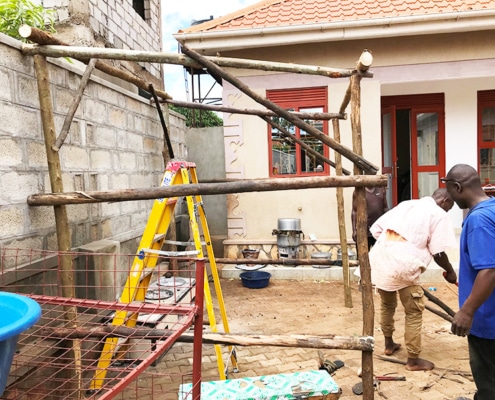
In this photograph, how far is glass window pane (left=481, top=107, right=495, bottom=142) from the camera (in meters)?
8.18

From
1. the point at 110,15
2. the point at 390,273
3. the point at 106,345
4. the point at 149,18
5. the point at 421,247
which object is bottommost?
the point at 106,345

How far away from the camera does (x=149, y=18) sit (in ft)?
32.5

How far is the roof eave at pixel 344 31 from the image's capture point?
6527mm

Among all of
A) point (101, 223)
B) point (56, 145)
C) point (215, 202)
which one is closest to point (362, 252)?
point (56, 145)

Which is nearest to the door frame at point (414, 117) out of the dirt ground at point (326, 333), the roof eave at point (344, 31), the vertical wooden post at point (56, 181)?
the roof eave at point (344, 31)

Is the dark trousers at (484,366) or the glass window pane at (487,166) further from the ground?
the glass window pane at (487,166)

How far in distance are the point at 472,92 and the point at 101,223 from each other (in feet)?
23.6

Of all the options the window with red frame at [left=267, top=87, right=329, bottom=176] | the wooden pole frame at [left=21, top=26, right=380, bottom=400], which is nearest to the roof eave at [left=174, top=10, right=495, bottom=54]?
the window with red frame at [left=267, top=87, right=329, bottom=176]

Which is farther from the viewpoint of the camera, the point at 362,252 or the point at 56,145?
the point at 56,145

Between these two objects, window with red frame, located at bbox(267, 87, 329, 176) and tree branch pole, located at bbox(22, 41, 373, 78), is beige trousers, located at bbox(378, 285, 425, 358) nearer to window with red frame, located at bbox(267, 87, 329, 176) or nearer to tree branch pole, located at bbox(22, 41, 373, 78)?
tree branch pole, located at bbox(22, 41, 373, 78)

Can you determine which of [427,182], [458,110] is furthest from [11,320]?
[458,110]

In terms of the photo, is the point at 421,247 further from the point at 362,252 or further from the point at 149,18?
the point at 149,18

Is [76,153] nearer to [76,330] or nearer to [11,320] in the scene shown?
[76,330]

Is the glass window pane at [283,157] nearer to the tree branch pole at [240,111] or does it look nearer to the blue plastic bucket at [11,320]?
the tree branch pole at [240,111]
